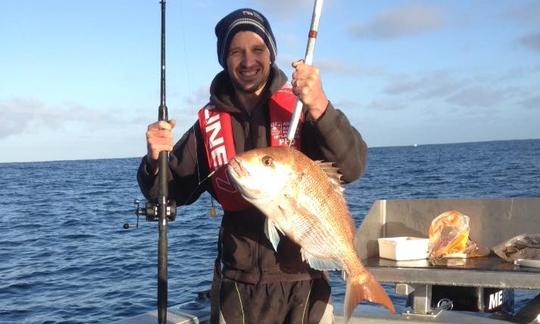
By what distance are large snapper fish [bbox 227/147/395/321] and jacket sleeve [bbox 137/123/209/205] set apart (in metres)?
→ 0.84

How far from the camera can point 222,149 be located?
3479 millimetres

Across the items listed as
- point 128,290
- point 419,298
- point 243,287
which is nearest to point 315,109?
point 243,287

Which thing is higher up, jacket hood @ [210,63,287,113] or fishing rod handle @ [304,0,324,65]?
fishing rod handle @ [304,0,324,65]

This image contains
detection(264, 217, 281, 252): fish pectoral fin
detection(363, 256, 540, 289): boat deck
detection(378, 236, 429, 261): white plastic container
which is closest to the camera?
detection(264, 217, 281, 252): fish pectoral fin

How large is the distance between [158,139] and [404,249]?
2284 millimetres

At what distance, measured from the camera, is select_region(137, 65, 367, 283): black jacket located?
3035 millimetres

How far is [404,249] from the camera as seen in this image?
4703mm

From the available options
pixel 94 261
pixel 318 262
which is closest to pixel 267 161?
pixel 318 262

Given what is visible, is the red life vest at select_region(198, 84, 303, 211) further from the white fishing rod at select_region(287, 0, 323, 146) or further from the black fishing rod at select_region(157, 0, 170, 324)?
the black fishing rod at select_region(157, 0, 170, 324)

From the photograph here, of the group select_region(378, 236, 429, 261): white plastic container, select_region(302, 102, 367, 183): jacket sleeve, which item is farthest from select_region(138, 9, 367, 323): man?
select_region(378, 236, 429, 261): white plastic container

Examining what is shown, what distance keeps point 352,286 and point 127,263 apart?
11013mm

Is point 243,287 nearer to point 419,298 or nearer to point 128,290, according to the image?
point 419,298

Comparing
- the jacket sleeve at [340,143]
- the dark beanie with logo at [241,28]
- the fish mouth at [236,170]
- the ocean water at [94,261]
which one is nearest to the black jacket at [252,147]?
the jacket sleeve at [340,143]

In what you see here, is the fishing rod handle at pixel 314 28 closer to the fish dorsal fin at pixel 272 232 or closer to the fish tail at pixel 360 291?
the fish dorsal fin at pixel 272 232
